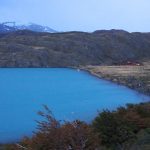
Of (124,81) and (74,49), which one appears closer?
(124,81)

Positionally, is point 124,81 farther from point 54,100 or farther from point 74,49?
point 74,49

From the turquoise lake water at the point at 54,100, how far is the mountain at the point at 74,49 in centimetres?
3177

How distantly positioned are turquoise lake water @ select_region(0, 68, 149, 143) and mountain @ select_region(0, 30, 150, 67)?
31772 mm

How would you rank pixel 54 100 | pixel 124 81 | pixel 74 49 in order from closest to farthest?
1. pixel 54 100
2. pixel 124 81
3. pixel 74 49

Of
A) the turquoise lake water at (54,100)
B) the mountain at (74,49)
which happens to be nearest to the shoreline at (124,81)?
the turquoise lake water at (54,100)

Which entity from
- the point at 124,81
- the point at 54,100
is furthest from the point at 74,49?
the point at 54,100

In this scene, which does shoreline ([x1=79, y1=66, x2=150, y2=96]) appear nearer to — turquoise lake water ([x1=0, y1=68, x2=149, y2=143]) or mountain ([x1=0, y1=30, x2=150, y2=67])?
turquoise lake water ([x1=0, y1=68, x2=149, y2=143])

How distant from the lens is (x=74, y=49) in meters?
110

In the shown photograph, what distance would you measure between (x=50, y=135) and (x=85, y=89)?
157ft

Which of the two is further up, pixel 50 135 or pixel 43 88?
pixel 50 135

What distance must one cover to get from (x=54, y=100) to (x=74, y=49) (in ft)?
220

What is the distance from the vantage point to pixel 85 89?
5569cm

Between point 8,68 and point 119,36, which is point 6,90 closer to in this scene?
point 8,68

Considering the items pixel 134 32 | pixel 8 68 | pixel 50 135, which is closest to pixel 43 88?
pixel 8 68
